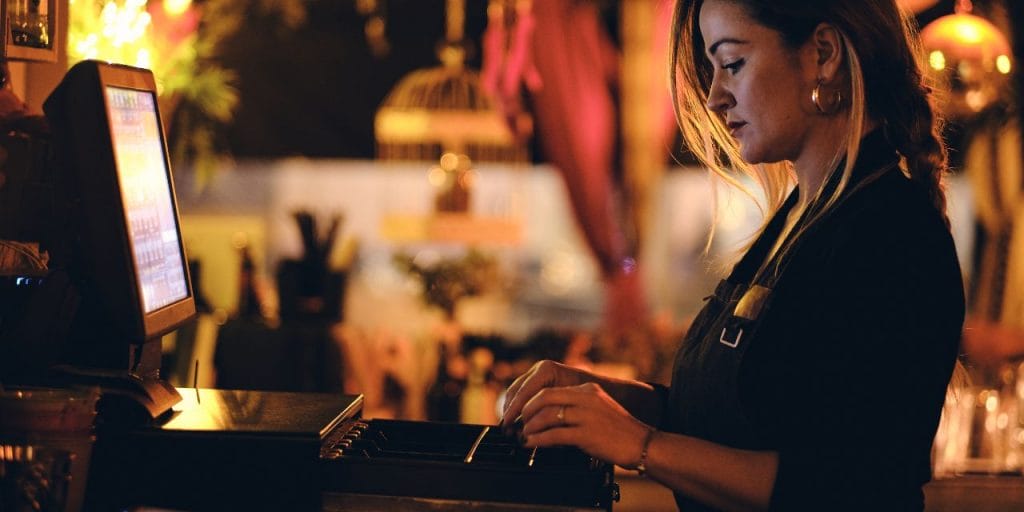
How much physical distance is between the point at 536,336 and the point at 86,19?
2800mm

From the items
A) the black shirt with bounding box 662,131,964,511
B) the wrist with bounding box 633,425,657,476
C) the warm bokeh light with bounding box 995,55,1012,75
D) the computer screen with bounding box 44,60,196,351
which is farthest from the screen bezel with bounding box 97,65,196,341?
the warm bokeh light with bounding box 995,55,1012,75

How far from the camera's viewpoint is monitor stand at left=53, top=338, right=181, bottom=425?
1.55 m

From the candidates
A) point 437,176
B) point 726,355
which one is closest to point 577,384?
point 726,355

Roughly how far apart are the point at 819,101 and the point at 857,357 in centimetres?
39

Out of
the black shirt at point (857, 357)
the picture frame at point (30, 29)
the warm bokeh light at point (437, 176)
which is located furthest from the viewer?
the warm bokeh light at point (437, 176)

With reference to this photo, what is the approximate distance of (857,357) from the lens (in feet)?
4.57

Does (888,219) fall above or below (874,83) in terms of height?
below

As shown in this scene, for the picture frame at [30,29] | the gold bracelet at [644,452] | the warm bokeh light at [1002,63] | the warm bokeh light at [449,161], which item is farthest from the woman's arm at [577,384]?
the warm bokeh light at [449,161]

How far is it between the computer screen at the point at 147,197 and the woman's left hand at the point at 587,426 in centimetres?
51

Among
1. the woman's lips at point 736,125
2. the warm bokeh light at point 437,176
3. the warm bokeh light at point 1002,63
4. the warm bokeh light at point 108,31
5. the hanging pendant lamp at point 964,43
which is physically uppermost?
the hanging pendant lamp at point 964,43

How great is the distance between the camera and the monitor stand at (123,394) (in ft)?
5.07

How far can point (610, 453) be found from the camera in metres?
1.46

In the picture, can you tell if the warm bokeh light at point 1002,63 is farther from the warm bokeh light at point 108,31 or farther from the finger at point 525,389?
the finger at point 525,389

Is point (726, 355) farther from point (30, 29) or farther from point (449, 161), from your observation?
point (449, 161)
